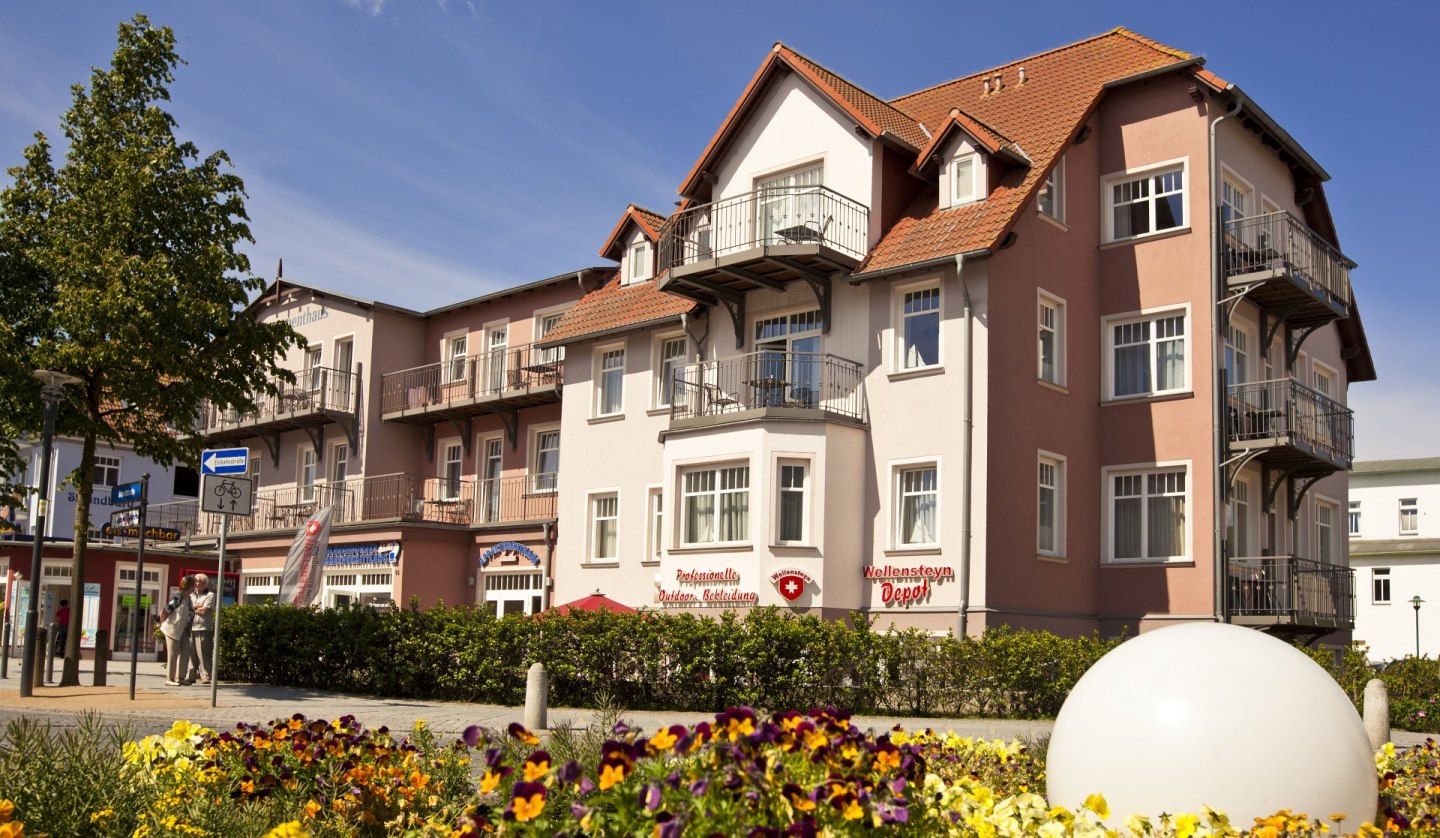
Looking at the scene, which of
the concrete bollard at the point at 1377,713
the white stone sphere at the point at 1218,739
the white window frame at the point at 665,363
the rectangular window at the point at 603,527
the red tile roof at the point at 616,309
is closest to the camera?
the white stone sphere at the point at 1218,739

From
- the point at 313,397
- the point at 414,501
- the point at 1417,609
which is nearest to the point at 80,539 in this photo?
the point at 414,501

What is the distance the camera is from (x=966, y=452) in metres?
22.7

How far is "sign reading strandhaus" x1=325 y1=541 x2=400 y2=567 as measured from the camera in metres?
33.6

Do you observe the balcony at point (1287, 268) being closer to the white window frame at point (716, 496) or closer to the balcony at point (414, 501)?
the white window frame at point (716, 496)

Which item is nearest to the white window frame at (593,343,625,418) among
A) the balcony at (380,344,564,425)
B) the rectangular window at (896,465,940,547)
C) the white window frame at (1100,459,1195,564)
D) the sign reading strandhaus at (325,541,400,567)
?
the balcony at (380,344,564,425)

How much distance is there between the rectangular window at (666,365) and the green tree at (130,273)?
28.3 ft

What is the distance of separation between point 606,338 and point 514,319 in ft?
21.4

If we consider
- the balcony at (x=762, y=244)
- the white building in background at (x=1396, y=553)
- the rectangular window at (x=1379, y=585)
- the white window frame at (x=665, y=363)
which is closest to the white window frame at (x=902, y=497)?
the balcony at (x=762, y=244)

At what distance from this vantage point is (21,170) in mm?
21438

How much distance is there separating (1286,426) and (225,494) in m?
18.2

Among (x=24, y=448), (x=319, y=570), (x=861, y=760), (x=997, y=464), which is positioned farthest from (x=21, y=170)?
(x=24, y=448)

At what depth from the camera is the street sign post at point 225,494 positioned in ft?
57.6

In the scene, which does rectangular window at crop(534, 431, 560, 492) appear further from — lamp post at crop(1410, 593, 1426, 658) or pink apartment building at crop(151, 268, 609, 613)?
lamp post at crop(1410, 593, 1426, 658)

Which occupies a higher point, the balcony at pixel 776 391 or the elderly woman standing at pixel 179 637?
the balcony at pixel 776 391
